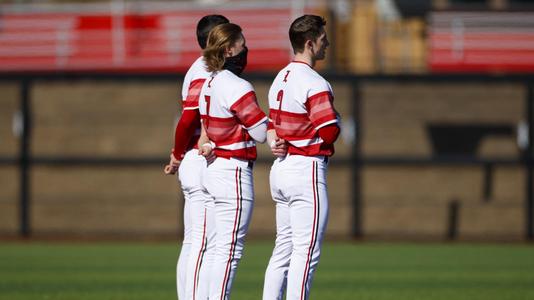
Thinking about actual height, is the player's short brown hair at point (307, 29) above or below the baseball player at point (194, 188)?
above

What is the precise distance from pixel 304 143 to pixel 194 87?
103 centimetres

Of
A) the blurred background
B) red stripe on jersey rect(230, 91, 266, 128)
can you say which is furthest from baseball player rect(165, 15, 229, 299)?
the blurred background

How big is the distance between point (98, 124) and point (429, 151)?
6.30m

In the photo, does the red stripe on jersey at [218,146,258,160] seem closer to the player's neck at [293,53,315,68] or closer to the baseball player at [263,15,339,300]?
the baseball player at [263,15,339,300]

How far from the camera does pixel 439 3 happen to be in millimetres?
23938

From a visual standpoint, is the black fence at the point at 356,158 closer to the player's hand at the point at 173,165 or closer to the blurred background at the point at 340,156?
the blurred background at the point at 340,156

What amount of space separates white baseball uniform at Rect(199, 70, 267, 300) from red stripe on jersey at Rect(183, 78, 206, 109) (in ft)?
1.06

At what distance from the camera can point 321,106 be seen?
714 cm

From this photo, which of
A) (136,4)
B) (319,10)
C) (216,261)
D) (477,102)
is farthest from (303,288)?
(136,4)

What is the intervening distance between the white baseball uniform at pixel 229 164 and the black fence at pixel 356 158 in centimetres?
1200

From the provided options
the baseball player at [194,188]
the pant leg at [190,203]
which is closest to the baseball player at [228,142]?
the baseball player at [194,188]

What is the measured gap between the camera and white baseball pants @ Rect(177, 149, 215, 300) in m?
7.59

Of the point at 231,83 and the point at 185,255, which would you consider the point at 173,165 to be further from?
the point at 231,83

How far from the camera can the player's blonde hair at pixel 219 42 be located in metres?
7.34
